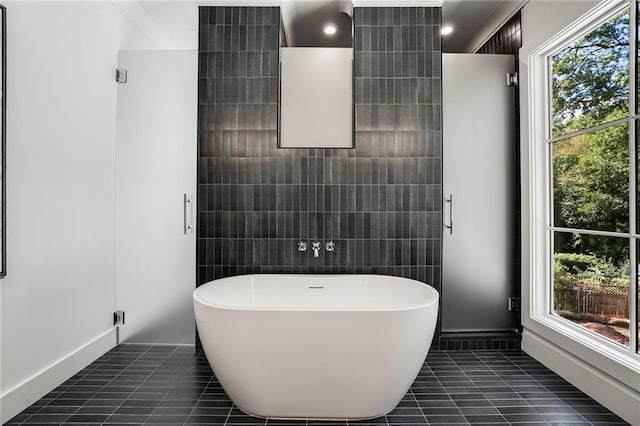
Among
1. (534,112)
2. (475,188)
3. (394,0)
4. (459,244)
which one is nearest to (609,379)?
(459,244)

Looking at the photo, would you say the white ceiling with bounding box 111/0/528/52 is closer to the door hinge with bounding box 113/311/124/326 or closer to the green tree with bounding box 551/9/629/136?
the green tree with bounding box 551/9/629/136

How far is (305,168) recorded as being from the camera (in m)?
2.98

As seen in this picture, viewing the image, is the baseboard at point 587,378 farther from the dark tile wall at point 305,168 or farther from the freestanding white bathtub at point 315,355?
the freestanding white bathtub at point 315,355

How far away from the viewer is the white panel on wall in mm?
3018

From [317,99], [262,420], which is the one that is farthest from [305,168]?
[262,420]

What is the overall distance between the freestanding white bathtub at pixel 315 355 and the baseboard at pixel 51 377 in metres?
1.00

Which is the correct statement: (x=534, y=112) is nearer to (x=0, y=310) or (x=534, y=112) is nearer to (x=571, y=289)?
(x=571, y=289)

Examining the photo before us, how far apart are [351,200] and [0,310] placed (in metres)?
2.14

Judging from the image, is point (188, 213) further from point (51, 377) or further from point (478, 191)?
point (478, 191)

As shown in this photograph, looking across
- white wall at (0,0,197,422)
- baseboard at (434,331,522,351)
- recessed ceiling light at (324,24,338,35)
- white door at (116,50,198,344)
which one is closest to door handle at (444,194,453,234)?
baseboard at (434,331,522,351)

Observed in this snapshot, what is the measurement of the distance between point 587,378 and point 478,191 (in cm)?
140

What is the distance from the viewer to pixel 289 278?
2.85 meters

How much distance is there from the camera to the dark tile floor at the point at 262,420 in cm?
201

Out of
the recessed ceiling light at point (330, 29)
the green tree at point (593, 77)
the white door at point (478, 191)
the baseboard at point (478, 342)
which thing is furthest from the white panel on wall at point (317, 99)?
the baseboard at point (478, 342)
